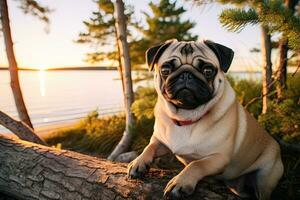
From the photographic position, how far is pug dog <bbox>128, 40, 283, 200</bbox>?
2041mm

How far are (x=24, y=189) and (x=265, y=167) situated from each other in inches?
76.2

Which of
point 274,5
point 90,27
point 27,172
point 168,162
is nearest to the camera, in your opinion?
point 274,5

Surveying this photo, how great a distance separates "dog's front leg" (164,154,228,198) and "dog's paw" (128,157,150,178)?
0.30 m

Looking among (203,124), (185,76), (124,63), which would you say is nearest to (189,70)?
(185,76)

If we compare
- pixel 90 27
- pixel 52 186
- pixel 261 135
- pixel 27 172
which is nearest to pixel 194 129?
pixel 261 135

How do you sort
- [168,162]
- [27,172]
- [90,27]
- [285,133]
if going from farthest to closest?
1. [90,27]
2. [168,162]
3. [285,133]
4. [27,172]

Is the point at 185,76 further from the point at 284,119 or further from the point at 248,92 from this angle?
the point at 248,92

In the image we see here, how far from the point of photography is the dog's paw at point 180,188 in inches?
70.3

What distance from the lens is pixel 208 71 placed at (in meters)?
2.09

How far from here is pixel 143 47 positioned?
28.0ft

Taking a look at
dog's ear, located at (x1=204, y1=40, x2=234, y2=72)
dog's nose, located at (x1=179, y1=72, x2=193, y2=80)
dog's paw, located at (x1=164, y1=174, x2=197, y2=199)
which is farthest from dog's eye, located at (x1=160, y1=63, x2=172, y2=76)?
dog's paw, located at (x1=164, y1=174, x2=197, y2=199)

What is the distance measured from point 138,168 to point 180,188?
0.44 meters

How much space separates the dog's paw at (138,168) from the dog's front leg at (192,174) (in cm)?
30

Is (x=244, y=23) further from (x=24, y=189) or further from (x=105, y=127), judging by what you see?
(x=105, y=127)
